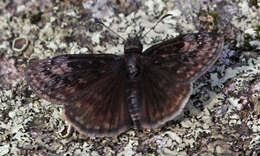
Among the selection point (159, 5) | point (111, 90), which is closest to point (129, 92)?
point (111, 90)

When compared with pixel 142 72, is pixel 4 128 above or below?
below

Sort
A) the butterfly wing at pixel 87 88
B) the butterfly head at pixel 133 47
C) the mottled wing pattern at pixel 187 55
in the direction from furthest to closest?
the butterfly head at pixel 133 47 < the mottled wing pattern at pixel 187 55 < the butterfly wing at pixel 87 88

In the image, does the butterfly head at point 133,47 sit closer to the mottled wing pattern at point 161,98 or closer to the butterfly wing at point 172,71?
the butterfly wing at point 172,71

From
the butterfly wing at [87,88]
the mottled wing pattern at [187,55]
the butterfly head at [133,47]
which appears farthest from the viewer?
the butterfly head at [133,47]

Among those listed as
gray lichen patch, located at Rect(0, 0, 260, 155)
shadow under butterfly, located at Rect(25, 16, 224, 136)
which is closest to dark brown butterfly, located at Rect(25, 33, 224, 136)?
shadow under butterfly, located at Rect(25, 16, 224, 136)

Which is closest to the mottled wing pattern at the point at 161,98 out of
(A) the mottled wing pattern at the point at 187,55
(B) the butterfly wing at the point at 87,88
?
(A) the mottled wing pattern at the point at 187,55

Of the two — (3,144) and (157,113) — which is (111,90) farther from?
(3,144)
